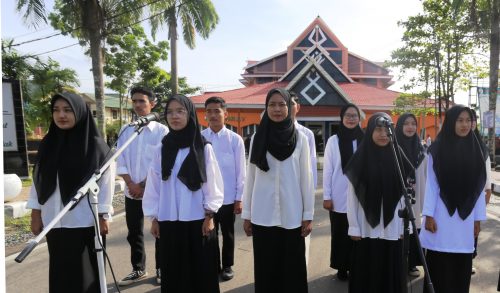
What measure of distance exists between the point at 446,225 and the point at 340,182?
129 centimetres

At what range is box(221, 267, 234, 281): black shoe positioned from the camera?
405cm

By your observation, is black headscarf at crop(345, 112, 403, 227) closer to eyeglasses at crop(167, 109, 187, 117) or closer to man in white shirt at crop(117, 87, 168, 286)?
eyeglasses at crop(167, 109, 187, 117)

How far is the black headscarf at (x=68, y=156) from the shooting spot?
2.74 m

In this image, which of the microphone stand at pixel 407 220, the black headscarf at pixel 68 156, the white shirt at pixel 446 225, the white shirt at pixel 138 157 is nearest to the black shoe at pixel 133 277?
the white shirt at pixel 138 157

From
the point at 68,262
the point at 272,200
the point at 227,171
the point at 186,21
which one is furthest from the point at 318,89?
the point at 68,262

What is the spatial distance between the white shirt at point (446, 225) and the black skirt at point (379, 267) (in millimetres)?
281

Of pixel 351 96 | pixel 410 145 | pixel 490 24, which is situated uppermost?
pixel 490 24

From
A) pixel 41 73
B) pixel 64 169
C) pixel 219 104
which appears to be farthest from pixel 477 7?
pixel 41 73

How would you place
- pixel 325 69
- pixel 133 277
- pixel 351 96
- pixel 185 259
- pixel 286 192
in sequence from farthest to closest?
pixel 325 69, pixel 351 96, pixel 133 277, pixel 286 192, pixel 185 259

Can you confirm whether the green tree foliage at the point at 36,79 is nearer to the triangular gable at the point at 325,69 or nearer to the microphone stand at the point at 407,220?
the triangular gable at the point at 325,69

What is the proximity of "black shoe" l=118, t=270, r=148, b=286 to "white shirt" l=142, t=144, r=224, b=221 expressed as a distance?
1.35 meters

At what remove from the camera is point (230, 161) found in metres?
4.26

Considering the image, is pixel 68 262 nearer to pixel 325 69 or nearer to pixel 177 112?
pixel 177 112

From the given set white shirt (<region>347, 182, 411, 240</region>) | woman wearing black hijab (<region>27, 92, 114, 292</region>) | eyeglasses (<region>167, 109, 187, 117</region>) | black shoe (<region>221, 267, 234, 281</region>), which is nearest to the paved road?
black shoe (<region>221, 267, 234, 281</region>)
